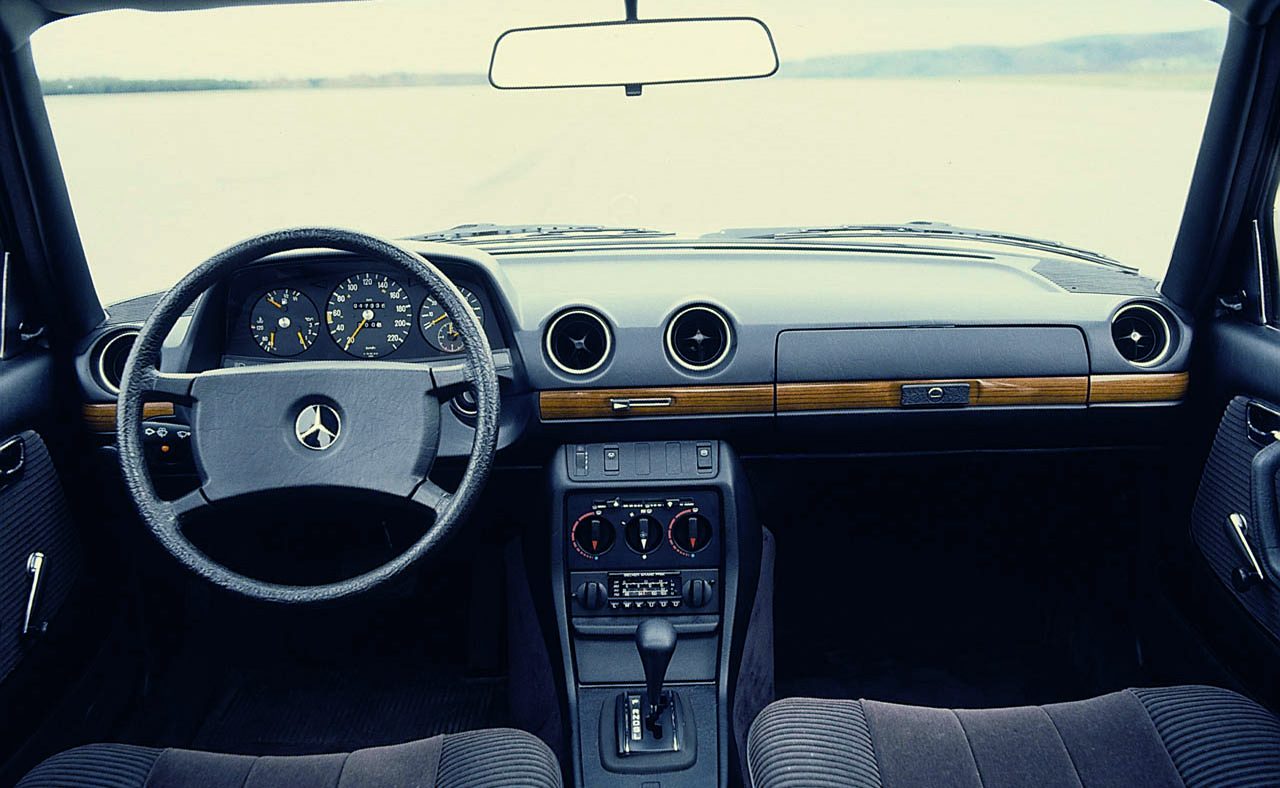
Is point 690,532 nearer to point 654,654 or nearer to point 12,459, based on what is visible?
point 654,654

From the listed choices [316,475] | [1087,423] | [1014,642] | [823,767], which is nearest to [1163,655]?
[1014,642]

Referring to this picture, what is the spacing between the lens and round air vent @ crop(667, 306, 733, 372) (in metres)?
2.51

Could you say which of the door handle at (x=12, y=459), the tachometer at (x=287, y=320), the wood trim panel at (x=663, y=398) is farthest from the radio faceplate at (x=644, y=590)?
the door handle at (x=12, y=459)

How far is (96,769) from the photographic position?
1854 millimetres

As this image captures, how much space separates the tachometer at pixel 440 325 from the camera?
95.1 inches

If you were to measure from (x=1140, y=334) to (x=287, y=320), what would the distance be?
2.08 metres

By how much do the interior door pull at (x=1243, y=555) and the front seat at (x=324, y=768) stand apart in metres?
1.51

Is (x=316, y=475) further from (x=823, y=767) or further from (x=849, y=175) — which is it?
(x=849, y=175)

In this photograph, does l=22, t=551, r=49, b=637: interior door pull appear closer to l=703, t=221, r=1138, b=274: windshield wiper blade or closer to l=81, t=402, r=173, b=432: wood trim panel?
l=81, t=402, r=173, b=432: wood trim panel

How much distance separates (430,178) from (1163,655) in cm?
263

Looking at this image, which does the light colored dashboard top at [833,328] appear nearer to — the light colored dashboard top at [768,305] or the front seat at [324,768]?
the light colored dashboard top at [768,305]

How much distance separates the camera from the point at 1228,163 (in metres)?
2.38

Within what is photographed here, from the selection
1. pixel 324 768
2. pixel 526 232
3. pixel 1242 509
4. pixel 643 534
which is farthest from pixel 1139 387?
pixel 324 768

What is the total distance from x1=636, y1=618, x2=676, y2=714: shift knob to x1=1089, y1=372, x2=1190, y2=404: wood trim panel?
3.93 ft
